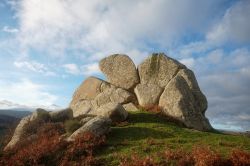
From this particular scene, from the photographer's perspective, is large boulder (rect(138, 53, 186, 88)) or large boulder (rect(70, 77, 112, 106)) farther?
large boulder (rect(70, 77, 112, 106))

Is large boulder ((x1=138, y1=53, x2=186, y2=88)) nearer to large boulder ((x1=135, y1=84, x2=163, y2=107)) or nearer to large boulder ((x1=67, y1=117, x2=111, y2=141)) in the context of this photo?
large boulder ((x1=135, y1=84, x2=163, y2=107))

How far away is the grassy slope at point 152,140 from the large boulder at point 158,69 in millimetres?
6851

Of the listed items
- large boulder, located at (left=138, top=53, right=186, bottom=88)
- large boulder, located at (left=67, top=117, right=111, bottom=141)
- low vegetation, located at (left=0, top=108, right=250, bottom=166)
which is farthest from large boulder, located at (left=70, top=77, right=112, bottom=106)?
large boulder, located at (left=67, top=117, right=111, bottom=141)

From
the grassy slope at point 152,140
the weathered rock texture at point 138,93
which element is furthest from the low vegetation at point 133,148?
the weathered rock texture at point 138,93

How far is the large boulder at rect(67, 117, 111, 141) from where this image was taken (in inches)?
1106

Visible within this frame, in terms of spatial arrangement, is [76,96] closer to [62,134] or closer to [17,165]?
[62,134]

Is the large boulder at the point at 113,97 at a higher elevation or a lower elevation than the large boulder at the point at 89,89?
lower

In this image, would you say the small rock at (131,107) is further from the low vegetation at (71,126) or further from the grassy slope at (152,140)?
the low vegetation at (71,126)

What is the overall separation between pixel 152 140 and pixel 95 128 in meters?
5.03

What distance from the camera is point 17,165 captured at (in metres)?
24.5

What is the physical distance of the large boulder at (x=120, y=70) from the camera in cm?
4447

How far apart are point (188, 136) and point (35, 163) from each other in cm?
1260

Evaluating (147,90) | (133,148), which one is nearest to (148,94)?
(147,90)

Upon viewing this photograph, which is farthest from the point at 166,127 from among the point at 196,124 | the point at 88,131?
the point at 88,131
